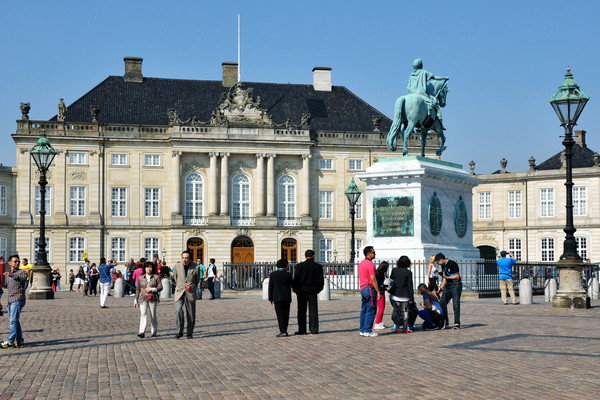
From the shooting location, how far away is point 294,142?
59.4 metres

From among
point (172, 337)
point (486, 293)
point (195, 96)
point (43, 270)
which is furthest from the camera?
point (195, 96)

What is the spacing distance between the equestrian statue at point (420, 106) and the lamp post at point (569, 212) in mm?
4628

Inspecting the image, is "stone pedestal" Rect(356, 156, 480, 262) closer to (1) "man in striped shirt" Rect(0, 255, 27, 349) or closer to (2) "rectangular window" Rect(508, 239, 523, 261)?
(1) "man in striped shirt" Rect(0, 255, 27, 349)

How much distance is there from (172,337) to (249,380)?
583 cm

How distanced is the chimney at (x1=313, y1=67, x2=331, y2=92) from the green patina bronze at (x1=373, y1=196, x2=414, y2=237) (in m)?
42.2

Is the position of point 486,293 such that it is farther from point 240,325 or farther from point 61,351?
point 61,351

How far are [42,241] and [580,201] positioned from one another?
4435 centimetres

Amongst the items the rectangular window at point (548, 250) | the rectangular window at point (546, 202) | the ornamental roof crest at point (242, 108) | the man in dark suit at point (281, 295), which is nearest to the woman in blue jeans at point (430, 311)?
the man in dark suit at point (281, 295)

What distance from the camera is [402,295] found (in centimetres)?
1536

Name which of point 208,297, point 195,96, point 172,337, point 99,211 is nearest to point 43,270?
point 208,297

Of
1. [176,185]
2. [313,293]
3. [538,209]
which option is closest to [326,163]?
[176,185]

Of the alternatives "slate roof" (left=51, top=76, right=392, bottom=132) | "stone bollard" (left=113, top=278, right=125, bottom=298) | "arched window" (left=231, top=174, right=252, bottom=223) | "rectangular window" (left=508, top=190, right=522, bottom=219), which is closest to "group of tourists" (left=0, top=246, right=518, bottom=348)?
"stone bollard" (left=113, top=278, right=125, bottom=298)

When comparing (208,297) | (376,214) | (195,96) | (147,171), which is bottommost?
(208,297)

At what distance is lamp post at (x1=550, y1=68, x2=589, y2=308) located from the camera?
20.7 meters
